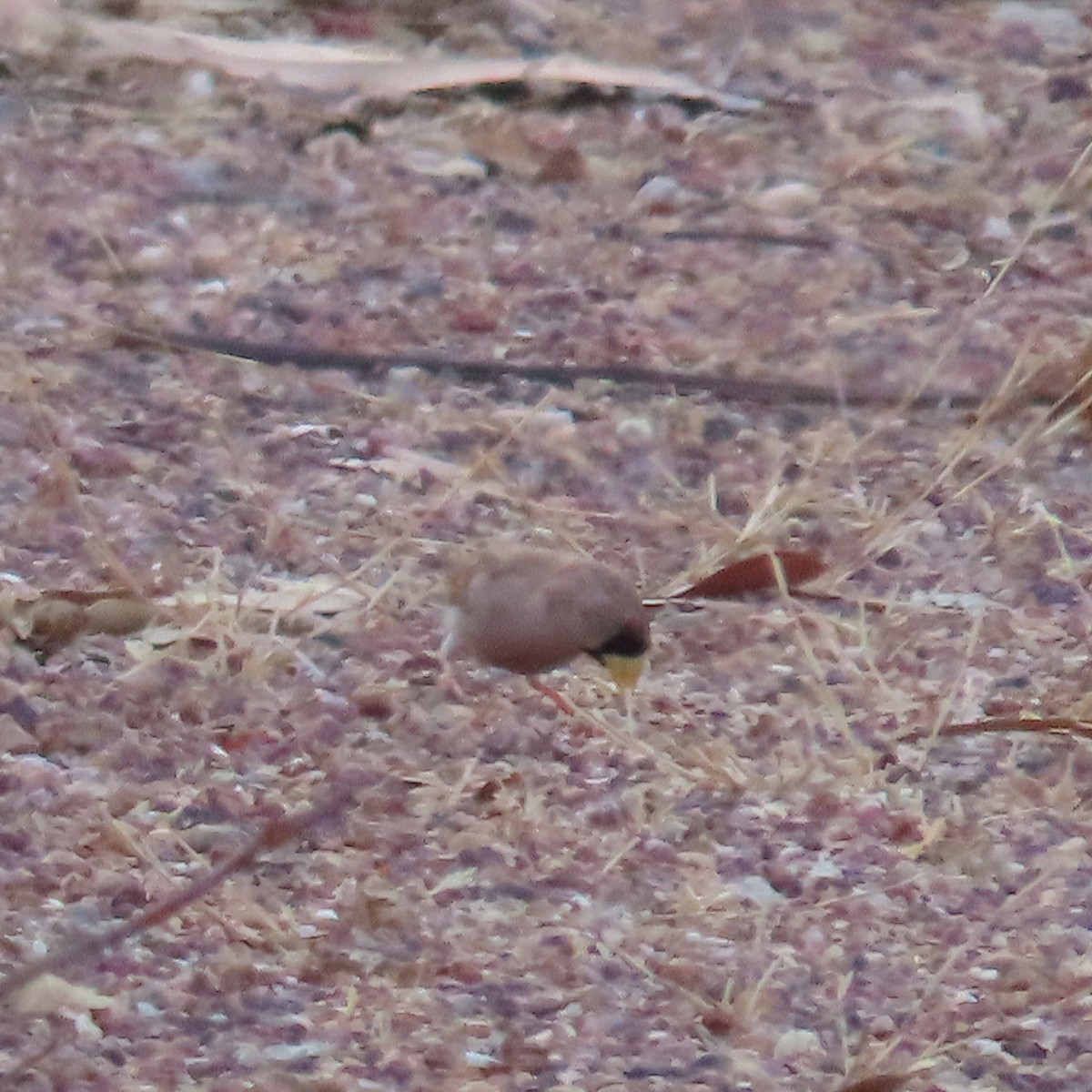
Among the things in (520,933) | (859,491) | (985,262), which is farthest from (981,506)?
(520,933)

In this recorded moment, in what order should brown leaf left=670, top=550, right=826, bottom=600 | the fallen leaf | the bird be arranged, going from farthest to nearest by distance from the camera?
brown leaf left=670, top=550, right=826, bottom=600, the bird, the fallen leaf

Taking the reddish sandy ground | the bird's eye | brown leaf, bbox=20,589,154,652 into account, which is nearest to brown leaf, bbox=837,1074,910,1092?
the reddish sandy ground

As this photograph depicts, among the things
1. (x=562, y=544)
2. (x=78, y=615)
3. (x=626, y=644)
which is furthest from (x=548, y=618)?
(x=78, y=615)

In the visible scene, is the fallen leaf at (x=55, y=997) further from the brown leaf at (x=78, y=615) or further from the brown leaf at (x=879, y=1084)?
the brown leaf at (x=879, y=1084)

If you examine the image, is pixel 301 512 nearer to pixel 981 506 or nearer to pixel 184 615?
pixel 184 615

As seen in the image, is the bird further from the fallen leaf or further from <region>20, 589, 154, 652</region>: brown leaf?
the fallen leaf

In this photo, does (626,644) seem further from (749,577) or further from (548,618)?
(749,577)
